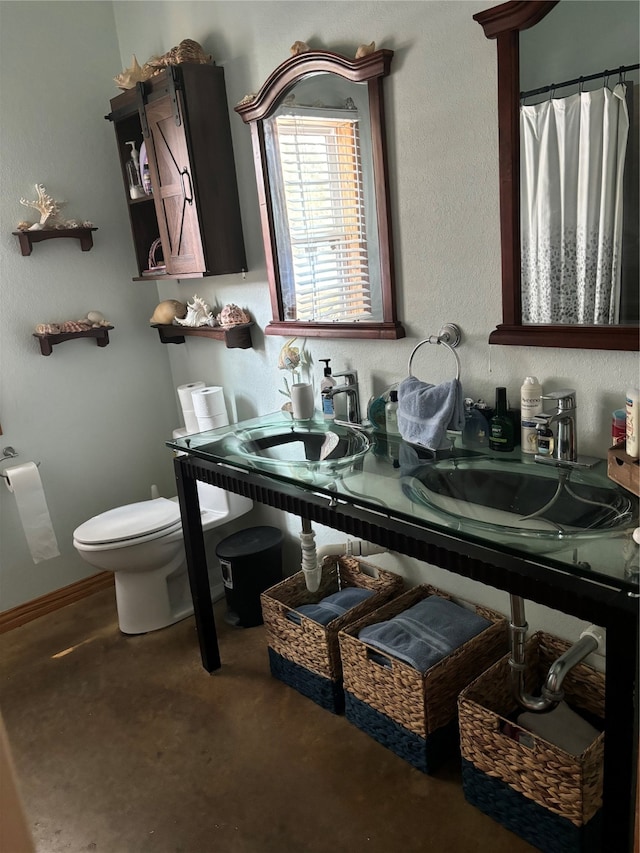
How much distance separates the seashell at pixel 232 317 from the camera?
2.60m

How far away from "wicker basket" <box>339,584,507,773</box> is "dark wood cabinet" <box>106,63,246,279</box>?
138cm

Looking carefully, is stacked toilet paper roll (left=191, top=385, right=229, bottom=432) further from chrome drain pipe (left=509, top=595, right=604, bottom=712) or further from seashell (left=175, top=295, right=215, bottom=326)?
chrome drain pipe (left=509, top=595, right=604, bottom=712)

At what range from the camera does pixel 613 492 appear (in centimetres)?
155

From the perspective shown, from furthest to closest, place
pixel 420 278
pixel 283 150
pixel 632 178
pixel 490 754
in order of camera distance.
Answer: pixel 283 150
pixel 420 278
pixel 490 754
pixel 632 178

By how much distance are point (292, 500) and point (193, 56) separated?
5.15 ft

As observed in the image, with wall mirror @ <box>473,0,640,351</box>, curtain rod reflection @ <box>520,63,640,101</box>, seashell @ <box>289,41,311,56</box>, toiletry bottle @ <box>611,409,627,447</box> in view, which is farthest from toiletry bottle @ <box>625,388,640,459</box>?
seashell @ <box>289,41,311,56</box>

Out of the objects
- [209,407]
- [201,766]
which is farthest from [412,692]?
[209,407]

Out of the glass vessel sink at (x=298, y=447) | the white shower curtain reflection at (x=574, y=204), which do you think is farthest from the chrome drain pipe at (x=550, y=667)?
the white shower curtain reflection at (x=574, y=204)

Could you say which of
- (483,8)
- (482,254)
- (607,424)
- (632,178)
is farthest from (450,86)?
(607,424)

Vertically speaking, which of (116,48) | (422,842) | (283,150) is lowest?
(422,842)

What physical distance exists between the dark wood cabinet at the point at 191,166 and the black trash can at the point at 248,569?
Answer: 99 centimetres

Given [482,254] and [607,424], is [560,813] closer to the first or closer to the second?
[607,424]

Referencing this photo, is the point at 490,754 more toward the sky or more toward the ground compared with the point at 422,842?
more toward the sky

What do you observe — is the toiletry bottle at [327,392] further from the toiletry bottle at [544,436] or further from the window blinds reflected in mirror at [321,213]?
the toiletry bottle at [544,436]
